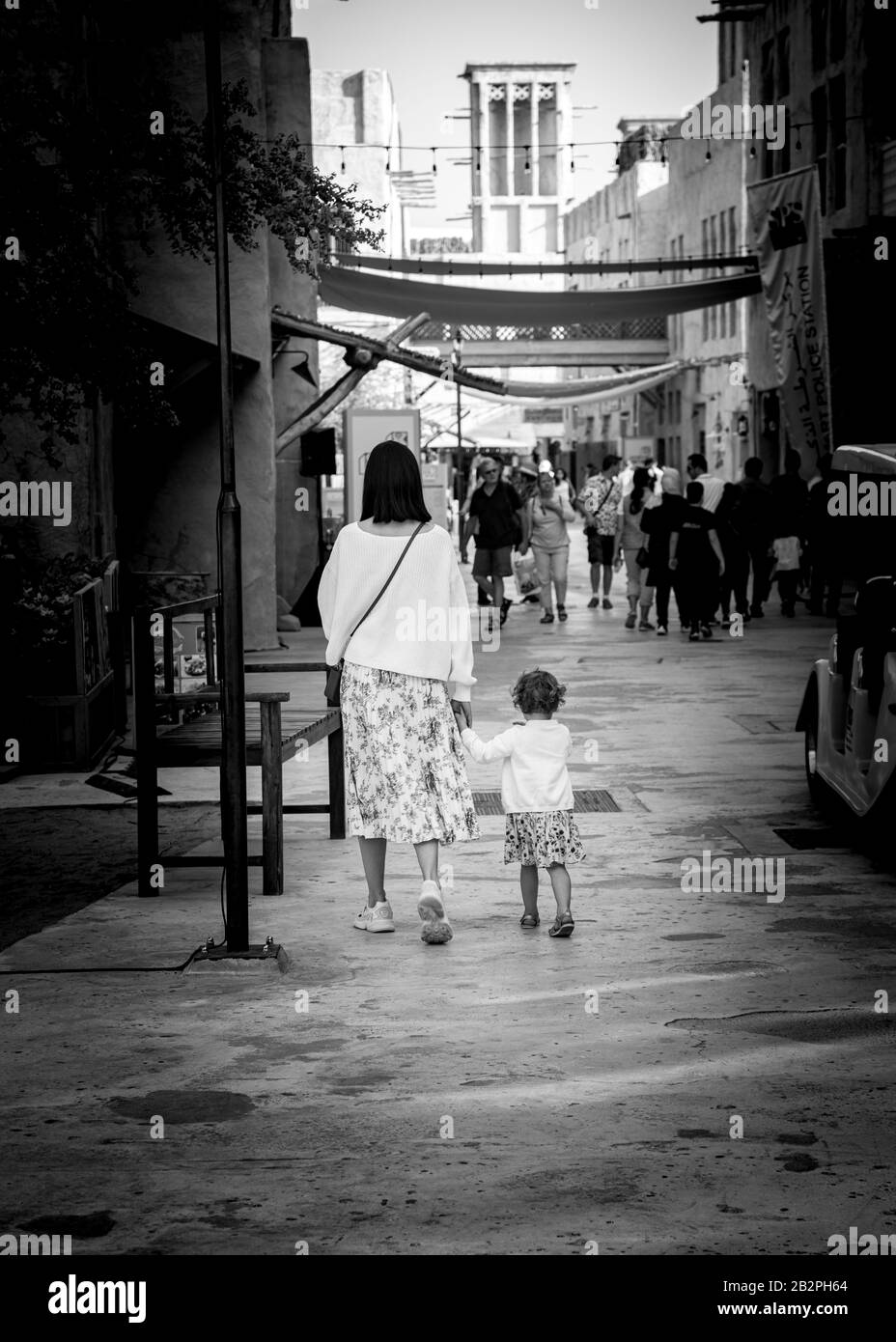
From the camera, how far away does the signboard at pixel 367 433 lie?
2519 cm

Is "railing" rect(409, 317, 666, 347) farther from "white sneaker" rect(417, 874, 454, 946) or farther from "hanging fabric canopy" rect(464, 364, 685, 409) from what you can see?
"white sneaker" rect(417, 874, 454, 946)

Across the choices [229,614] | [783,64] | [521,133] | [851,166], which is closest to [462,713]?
[229,614]

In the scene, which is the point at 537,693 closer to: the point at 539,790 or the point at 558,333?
the point at 539,790

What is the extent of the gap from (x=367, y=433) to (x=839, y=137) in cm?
1126

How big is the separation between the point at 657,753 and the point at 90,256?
15.6 ft

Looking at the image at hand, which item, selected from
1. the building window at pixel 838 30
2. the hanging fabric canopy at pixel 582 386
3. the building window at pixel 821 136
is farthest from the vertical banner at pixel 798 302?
the hanging fabric canopy at pixel 582 386

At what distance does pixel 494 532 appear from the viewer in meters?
22.4

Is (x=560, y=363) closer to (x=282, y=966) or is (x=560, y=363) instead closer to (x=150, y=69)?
(x=150, y=69)

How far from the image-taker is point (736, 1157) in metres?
4.84

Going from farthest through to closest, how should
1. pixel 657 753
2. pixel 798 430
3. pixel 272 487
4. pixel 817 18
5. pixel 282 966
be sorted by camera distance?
pixel 817 18
pixel 798 430
pixel 272 487
pixel 657 753
pixel 282 966

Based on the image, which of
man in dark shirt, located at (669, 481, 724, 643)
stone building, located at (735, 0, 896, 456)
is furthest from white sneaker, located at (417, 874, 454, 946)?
stone building, located at (735, 0, 896, 456)

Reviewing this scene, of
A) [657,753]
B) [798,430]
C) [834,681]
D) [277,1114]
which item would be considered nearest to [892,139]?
[798,430]

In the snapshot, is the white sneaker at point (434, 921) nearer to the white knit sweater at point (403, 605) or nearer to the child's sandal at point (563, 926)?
the child's sandal at point (563, 926)

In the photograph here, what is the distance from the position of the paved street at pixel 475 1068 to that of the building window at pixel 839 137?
23919mm
